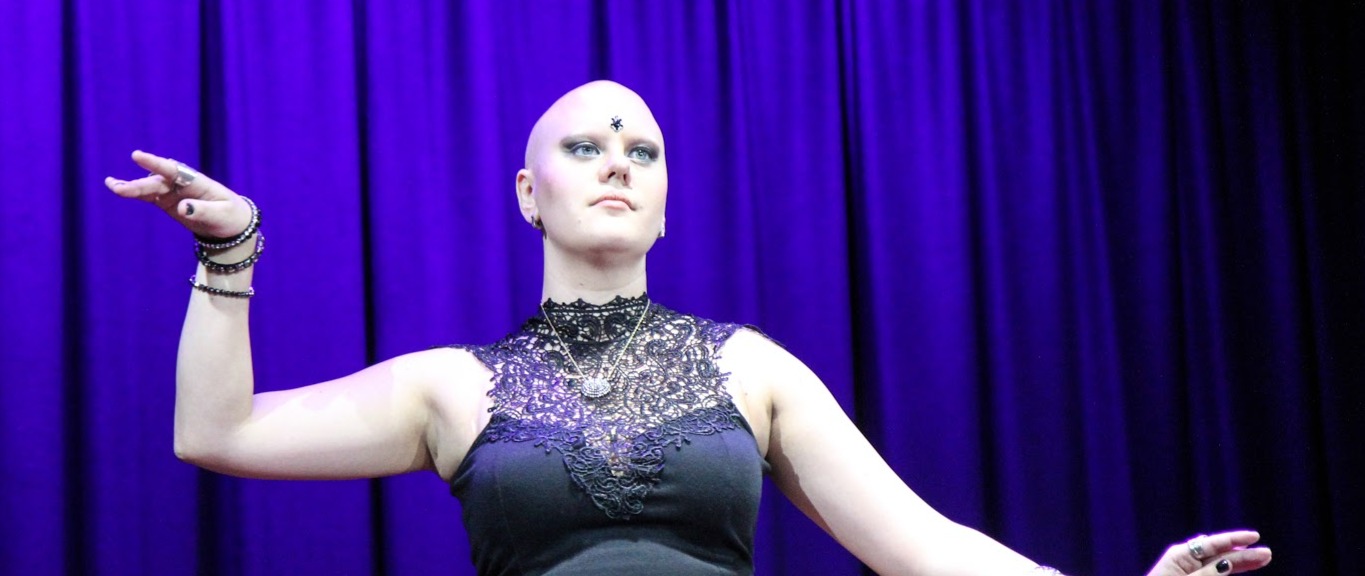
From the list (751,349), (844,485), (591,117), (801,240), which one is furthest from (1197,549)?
(801,240)

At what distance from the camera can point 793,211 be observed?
302 cm

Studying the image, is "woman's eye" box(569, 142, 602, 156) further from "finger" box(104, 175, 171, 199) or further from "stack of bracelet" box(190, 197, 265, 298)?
"finger" box(104, 175, 171, 199)

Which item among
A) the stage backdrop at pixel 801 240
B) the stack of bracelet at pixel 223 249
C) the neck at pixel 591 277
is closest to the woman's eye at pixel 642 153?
the neck at pixel 591 277

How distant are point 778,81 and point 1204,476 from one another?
4.55 feet

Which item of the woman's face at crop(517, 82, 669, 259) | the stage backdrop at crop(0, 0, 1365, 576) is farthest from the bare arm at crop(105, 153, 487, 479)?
the stage backdrop at crop(0, 0, 1365, 576)

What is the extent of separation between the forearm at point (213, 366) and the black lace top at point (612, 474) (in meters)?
0.31

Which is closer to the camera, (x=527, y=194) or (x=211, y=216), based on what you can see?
(x=211, y=216)

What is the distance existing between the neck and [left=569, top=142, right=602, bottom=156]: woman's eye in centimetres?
14

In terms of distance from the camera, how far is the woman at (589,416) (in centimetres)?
170

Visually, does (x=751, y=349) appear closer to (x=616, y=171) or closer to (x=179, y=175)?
(x=616, y=171)

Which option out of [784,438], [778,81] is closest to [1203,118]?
[778,81]

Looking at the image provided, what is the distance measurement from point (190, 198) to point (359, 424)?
1.27 ft

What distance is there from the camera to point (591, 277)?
1.96 metres

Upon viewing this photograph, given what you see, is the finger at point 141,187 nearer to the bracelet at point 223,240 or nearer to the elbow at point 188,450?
the bracelet at point 223,240
